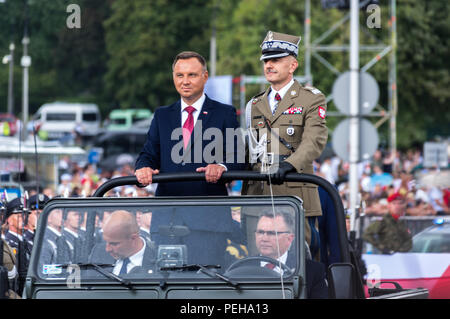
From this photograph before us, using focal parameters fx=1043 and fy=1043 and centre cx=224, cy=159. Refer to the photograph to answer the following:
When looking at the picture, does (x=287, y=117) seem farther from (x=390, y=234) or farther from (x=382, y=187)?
(x=382, y=187)

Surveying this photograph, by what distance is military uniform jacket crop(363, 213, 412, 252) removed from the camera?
1219 centimetres

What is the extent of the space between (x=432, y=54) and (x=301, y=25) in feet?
24.5

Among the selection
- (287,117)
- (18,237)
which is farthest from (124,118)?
(287,117)

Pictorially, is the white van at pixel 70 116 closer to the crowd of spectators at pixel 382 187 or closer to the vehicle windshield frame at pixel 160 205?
the crowd of spectators at pixel 382 187

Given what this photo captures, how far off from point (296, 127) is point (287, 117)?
0.08 meters

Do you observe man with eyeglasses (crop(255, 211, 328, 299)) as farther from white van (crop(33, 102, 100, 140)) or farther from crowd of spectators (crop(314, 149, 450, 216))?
white van (crop(33, 102, 100, 140))

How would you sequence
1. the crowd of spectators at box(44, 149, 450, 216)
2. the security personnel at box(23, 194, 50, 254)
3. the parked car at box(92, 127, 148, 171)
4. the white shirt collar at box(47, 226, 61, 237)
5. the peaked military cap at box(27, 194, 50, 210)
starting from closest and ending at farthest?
the white shirt collar at box(47, 226, 61, 237), the peaked military cap at box(27, 194, 50, 210), the security personnel at box(23, 194, 50, 254), the crowd of spectators at box(44, 149, 450, 216), the parked car at box(92, 127, 148, 171)

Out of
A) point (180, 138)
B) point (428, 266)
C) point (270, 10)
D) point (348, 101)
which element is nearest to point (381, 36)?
point (270, 10)

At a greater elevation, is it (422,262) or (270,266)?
(270,266)

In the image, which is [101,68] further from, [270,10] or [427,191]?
[427,191]

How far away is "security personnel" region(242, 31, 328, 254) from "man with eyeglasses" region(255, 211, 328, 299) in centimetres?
64

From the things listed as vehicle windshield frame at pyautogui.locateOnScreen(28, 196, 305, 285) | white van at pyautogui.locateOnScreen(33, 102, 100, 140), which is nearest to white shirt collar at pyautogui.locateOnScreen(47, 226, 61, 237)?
vehicle windshield frame at pyautogui.locateOnScreen(28, 196, 305, 285)

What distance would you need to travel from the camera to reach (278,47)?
19.3 ft

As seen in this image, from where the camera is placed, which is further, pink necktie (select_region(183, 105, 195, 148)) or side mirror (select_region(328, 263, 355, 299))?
pink necktie (select_region(183, 105, 195, 148))
